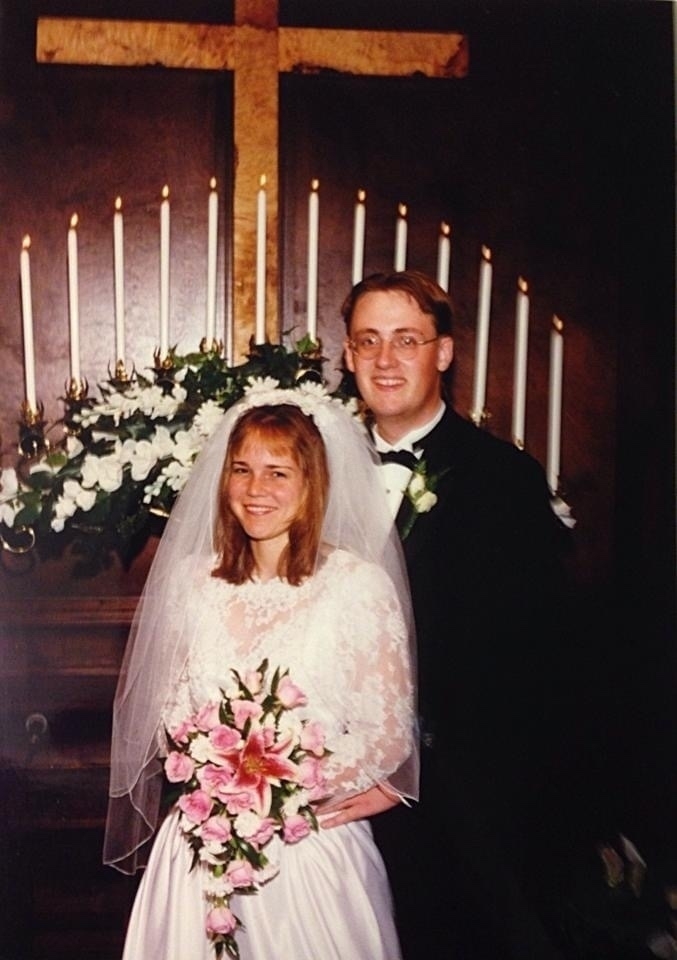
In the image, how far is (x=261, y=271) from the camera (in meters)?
1.85

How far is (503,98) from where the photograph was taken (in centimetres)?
211

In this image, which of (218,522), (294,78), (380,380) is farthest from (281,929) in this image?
(294,78)

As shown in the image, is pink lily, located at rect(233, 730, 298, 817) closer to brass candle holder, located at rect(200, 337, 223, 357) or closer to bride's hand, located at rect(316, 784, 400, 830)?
bride's hand, located at rect(316, 784, 400, 830)

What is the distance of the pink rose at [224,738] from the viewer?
4.21 feet

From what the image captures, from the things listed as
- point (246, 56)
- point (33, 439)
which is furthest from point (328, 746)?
point (246, 56)

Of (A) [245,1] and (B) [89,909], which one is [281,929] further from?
(A) [245,1]

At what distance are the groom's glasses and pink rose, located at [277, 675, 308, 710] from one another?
0.65 m

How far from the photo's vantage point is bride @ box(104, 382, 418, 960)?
4.79ft

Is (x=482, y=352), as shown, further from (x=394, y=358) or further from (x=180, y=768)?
(x=180, y=768)

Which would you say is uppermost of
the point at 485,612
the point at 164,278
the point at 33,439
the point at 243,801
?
the point at 164,278

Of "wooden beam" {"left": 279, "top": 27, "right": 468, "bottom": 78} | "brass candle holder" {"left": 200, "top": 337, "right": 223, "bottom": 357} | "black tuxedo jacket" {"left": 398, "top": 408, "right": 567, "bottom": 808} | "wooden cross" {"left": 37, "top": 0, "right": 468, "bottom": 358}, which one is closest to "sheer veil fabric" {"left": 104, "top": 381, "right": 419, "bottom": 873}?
"black tuxedo jacket" {"left": 398, "top": 408, "right": 567, "bottom": 808}

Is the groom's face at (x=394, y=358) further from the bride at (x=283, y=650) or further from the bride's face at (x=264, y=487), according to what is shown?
the bride's face at (x=264, y=487)

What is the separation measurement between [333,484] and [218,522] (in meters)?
0.21

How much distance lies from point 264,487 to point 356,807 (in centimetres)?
54
